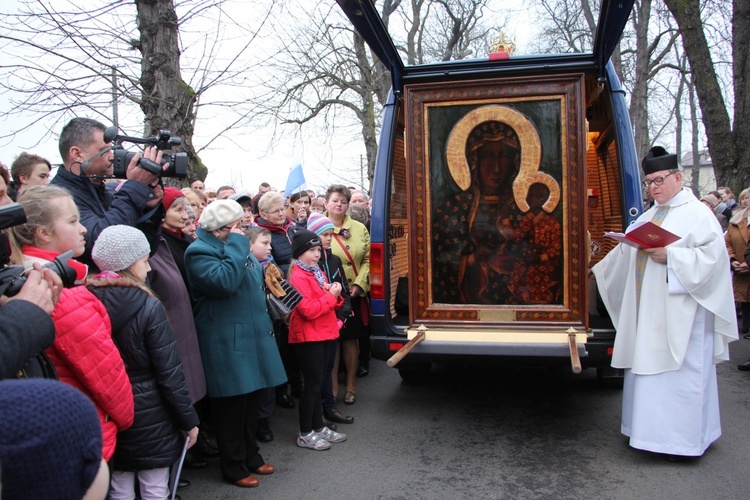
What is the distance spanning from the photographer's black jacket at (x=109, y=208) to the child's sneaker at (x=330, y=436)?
74.1 inches

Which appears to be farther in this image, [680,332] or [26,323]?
[680,332]

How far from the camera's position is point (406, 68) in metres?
4.96

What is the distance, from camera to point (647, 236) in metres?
4.19

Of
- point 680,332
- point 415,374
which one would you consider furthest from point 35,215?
point 415,374

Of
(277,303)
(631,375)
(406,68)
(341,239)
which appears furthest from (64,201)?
(631,375)

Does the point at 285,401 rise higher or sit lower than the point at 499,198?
lower

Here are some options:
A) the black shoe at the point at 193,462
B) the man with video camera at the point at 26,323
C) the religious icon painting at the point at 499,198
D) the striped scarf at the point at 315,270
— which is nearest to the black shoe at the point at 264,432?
the black shoe at the point at 193,462

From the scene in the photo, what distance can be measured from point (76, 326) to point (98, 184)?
4.34 ft

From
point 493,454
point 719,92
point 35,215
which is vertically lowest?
point 493,454

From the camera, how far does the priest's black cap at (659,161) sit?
4.44 m

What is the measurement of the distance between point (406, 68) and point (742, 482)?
142 inches

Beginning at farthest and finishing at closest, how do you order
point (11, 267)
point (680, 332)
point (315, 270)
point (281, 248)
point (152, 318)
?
point (281, 248), point (315, 270), point (680, 332), point (152, 318), point (11, 267)

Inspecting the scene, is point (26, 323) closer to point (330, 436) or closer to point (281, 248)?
point (330, 436)

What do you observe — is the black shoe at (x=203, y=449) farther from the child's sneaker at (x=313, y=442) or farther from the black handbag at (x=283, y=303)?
the black handbag at (x=283, y=303)
